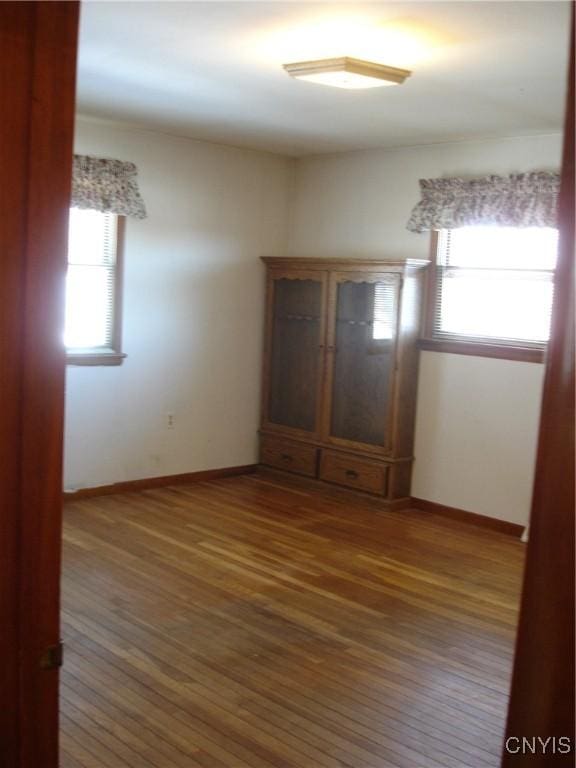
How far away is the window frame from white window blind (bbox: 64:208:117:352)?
2166 millimetres

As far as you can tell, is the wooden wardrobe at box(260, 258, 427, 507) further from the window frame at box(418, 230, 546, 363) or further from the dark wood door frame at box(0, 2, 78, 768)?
the dark wood door frame at box(0, 2, 78, 768)

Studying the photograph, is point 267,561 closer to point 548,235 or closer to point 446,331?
point 446,331

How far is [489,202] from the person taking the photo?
5.32 meters

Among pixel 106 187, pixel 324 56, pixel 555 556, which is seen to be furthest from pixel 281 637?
pixel 106 187

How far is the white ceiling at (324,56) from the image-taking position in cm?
301

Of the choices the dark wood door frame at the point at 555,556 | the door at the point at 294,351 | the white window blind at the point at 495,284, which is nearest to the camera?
the dark wood door frame at the point at 555,556

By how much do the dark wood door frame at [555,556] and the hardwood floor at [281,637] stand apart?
1.67m

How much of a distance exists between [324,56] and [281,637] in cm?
253

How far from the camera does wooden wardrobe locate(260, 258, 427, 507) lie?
5754 millimetres

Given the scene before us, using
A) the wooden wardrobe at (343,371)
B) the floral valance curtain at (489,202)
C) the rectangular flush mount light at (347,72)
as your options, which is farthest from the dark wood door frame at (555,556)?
the wooden wardrobe at (343,371)

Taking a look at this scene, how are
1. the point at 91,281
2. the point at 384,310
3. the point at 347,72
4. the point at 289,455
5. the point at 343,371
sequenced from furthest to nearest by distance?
the point at 289,455 → the point at 343,371 → the point at 384,310 → the point at 91,281 → the point at 347,72

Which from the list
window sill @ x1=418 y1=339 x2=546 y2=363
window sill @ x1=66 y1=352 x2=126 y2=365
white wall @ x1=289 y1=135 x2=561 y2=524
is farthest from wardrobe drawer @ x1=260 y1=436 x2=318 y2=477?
window sill @ x1=66 y1=352 x2=126 y2=365

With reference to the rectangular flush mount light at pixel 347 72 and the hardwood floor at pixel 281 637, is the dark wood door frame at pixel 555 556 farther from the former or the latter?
the rectangular flush mount light at pixel 347 72

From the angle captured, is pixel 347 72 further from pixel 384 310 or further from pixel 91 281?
pixel 91 281
